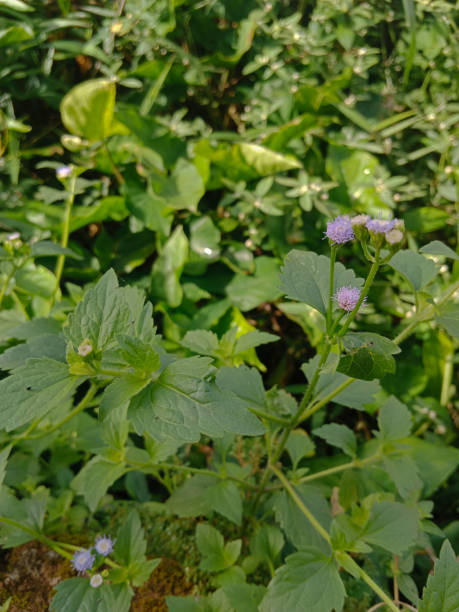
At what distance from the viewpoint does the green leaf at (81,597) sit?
2.65 ft

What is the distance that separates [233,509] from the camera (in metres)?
0.96

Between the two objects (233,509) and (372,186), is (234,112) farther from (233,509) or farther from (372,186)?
(233,509)

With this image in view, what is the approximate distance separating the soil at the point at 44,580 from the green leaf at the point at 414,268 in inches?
30.7

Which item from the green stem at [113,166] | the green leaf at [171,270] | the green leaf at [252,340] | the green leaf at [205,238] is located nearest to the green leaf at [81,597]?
the green leaf at [252,340]

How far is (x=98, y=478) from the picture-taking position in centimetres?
96

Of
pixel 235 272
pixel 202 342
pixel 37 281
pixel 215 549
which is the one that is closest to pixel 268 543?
pixel 215 549

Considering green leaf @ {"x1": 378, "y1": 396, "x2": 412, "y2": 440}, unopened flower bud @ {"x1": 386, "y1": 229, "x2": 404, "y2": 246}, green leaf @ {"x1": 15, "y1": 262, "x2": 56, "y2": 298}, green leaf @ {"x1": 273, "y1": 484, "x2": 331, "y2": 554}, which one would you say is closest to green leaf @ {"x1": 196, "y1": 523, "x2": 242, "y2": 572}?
green leaf @ {"x1": 273, "y1": 484, "x2": 331, "y2": 554}

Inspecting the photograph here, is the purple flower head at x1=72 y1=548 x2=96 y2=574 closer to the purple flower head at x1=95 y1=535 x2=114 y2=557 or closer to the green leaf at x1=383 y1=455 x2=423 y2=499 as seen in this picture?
the purple flower head at x1=95 y1=535 x2=114 y2=557

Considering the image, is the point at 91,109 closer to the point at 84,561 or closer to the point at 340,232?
the point at 340,232

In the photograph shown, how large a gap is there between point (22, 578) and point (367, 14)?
6.86 feet

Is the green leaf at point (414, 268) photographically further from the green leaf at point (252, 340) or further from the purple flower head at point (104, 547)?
the purple flower head at point (104, 547)

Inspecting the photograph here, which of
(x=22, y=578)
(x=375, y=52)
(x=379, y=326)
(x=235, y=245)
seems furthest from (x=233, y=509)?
(x=375, y=52)

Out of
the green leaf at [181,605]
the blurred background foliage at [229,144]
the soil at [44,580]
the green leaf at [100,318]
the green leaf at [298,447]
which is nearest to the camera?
the green leaf at [100,318]

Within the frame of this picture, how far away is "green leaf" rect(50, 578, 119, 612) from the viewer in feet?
2.65
